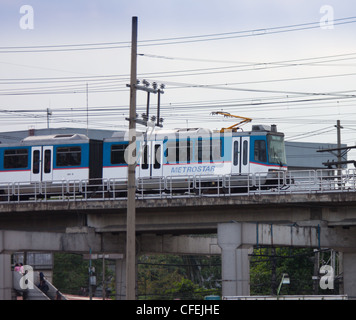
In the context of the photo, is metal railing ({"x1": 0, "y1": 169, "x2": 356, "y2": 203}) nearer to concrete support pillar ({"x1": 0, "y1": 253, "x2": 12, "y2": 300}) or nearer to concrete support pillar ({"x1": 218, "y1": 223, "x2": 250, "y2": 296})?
concrete support pillar ({"x1": 218, "y1": 223, "x2": 250, "y2": 296})

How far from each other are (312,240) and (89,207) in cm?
1098

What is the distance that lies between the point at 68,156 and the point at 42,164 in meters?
1.53

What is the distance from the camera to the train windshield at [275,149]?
4300 cm

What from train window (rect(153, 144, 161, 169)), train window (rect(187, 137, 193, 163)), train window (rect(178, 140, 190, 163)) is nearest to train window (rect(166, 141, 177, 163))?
train window (rect(178, 140, 190, 163))

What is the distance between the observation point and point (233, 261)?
3603 cm

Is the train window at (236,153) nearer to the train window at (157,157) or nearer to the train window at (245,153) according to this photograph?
the train window at (245,153)

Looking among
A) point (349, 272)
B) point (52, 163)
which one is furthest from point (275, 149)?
point (52, 163)

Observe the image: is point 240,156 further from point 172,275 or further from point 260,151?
point 172,275

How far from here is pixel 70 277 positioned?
80.9 metres

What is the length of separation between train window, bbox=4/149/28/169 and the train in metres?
0.06

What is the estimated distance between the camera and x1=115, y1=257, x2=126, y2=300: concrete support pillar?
50125mm

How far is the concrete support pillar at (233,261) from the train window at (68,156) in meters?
12.7

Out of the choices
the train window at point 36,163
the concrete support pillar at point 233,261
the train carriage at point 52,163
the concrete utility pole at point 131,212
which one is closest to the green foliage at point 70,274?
the train carriage at point 52,163

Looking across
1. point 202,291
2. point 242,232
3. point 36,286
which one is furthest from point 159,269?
point 242,232
